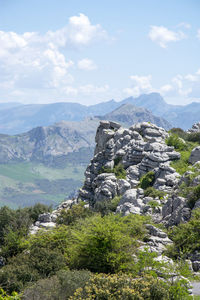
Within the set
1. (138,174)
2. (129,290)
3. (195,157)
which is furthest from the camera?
(138,174)

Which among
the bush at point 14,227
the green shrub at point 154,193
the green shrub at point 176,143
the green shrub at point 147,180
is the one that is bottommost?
the bush at point 14,227

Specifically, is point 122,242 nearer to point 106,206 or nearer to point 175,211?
point 175,211

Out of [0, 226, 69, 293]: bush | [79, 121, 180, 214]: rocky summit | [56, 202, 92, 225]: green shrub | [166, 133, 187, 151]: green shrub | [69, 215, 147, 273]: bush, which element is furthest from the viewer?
[166, 133, 187, 151]: green shrub

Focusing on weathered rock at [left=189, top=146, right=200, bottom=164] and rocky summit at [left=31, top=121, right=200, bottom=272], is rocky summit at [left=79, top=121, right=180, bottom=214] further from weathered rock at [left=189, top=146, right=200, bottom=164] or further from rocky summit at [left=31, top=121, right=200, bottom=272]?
weathered rock at [left=189, top=146, right=200, bottom=164]

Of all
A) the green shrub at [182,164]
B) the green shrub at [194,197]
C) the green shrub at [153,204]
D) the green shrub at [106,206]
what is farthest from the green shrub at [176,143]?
the green shrub at [194,197]

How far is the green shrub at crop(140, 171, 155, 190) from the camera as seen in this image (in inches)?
1246

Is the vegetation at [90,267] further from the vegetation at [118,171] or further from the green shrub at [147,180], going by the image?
the vegetation at [118,171]

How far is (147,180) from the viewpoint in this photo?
105 ft

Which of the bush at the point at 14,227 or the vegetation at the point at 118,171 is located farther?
the vegetation at the point at 118,171

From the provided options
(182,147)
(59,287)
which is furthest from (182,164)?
(59,287)

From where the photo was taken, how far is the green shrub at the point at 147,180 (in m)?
31.7

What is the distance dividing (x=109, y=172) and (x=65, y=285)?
87.6ft

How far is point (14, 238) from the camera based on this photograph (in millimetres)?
20781

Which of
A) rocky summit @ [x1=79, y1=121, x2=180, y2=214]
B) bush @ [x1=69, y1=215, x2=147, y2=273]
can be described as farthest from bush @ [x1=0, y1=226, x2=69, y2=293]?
rocky summit @ [x1=79, y1=121, x2=180, y2=214]
